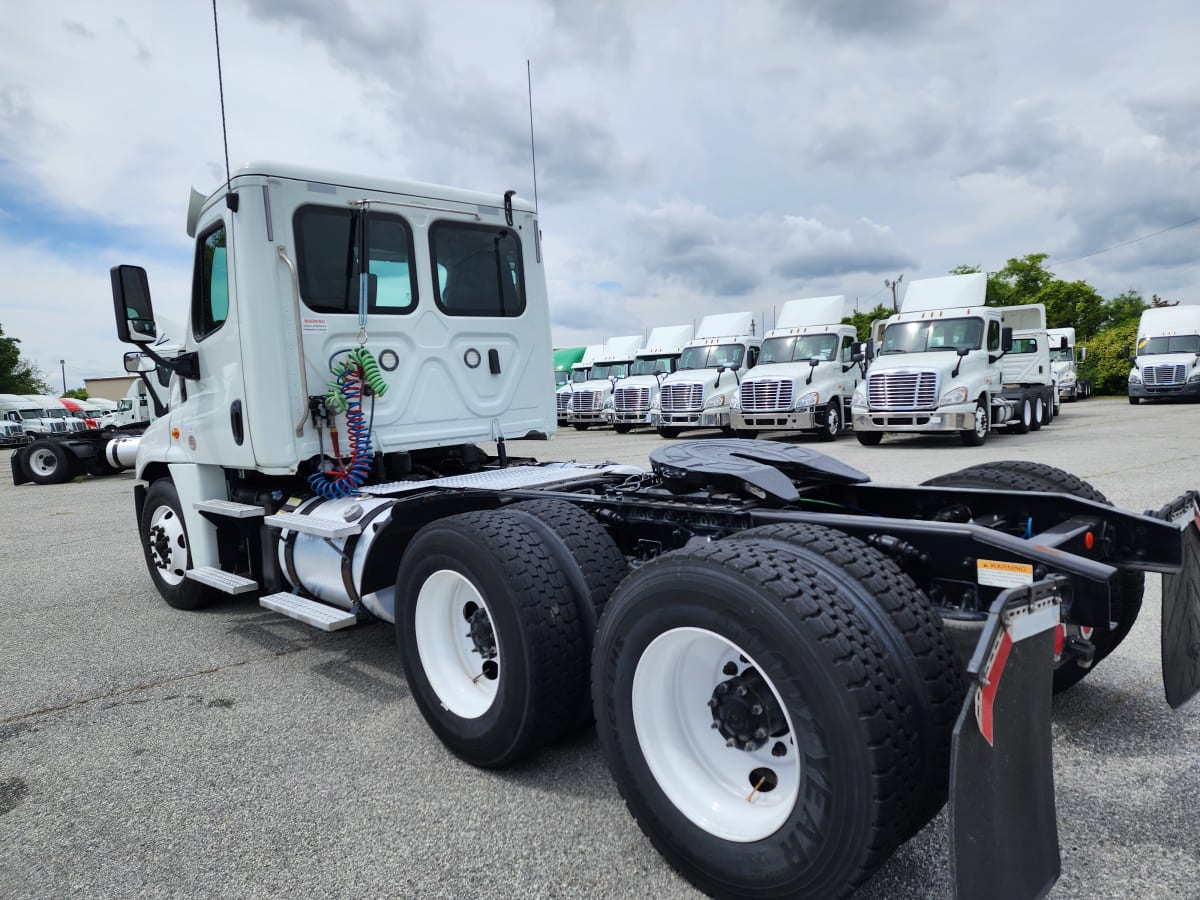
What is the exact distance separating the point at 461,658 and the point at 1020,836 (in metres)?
2.12

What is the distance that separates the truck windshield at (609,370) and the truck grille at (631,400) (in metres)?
3.36

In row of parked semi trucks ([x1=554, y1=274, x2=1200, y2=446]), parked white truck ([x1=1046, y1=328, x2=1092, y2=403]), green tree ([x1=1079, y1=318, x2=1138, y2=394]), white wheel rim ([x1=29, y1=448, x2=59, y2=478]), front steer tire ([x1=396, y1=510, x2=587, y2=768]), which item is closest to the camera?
front steer tire ([x1=396, y1=510, x2=587, y2=768])

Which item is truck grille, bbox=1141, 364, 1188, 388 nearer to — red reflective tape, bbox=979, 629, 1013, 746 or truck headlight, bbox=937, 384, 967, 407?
truck headlight, bbox=937, 384, 967, 407

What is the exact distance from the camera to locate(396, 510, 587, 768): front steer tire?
282cm

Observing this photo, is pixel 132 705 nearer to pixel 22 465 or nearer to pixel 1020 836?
pixel 1020 836

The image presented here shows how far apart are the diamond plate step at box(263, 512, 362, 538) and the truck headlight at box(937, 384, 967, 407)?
13.7m

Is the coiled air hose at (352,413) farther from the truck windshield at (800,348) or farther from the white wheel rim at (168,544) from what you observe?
the truck windshield at (800,348)

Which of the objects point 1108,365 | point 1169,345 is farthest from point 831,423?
point 1108,365

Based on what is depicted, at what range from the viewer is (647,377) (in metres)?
23.9

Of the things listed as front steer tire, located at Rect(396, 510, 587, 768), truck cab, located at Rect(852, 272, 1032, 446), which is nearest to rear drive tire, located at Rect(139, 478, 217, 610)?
front steer tire, located at Rect(396, 510, 587, 768)

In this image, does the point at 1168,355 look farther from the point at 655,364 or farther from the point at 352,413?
the point at 352,413

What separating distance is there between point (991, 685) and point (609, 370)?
1030 inches

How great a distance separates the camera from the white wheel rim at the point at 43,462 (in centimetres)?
1670

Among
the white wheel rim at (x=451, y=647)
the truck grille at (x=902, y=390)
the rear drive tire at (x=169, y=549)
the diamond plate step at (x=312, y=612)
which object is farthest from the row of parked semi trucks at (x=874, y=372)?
the white wheel rim at (x=451, y=647)
